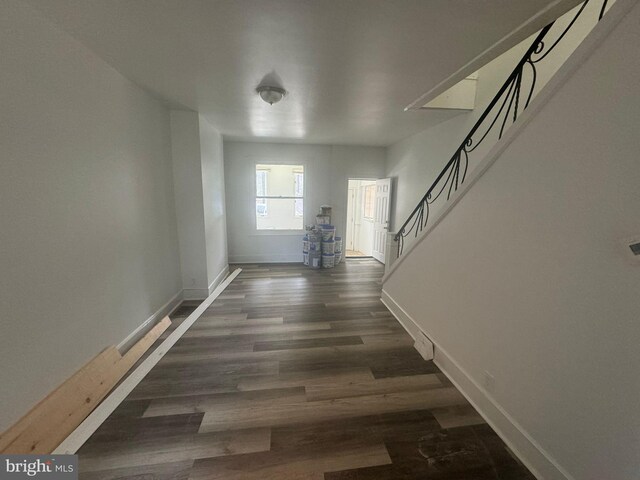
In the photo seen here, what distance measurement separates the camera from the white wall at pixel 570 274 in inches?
38.1

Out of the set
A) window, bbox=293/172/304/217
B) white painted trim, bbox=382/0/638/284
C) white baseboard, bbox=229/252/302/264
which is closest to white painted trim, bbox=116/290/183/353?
white baseboard, bbox=229/252/302/264

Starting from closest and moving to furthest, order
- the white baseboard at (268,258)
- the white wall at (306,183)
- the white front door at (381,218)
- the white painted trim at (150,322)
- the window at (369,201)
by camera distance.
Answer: the white painted trim at (150,322) → the white wall at (306,183) → the white front door at (381,218) → the white baseboard at (268,258) → the window at (369,201)

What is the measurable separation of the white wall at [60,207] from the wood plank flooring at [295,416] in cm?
60

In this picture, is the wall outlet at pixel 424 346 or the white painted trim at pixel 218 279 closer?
the wall outlet at pixel 424 346

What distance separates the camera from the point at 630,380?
97cm

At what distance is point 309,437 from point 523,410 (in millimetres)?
1349

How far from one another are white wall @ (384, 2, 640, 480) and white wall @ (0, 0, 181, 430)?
2.94 m

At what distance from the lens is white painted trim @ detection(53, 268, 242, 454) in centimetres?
143

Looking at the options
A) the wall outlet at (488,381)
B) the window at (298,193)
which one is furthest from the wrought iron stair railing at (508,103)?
the window at (298,193)

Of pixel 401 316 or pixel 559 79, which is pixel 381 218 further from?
pixel 559 79

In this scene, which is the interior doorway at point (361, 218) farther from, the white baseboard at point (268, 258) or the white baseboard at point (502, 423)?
the white baseboard at point (502, 423)

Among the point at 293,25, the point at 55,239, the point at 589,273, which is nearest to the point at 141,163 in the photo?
the point at 55,239

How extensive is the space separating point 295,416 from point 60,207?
85.9 inches

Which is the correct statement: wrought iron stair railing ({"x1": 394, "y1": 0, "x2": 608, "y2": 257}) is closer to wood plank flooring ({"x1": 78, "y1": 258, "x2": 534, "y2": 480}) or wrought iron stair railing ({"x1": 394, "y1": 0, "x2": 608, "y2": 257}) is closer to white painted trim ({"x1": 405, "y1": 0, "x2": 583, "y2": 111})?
white painted trim ({"x1": 405, "y1": 0, "x2": 583, "y2": 111})
